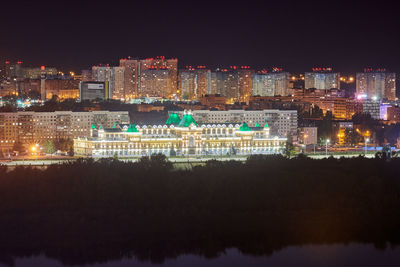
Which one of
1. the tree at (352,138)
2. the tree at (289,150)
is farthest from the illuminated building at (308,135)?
the tree at (289,150)

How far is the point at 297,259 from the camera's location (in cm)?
1627

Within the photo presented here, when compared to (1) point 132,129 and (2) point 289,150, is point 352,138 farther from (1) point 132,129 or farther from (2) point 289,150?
(1) point 132,129

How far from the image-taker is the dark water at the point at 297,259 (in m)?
15.9

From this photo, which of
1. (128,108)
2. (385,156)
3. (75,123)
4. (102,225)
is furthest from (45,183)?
(128,108)

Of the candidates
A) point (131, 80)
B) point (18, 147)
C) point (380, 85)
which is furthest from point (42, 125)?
point (380, 85)

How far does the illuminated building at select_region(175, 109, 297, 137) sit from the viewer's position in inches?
1236

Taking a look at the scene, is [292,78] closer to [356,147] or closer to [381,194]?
[356,147]

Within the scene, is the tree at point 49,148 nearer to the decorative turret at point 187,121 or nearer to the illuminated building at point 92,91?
the decorative turret at point 187,121

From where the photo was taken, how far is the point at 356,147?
2886 cm

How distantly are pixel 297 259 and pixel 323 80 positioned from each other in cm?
3278

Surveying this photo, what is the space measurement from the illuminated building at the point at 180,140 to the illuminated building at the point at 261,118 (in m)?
3.42

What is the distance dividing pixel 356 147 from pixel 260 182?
9.80m

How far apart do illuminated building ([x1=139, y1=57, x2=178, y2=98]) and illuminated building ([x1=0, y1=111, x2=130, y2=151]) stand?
1448cm

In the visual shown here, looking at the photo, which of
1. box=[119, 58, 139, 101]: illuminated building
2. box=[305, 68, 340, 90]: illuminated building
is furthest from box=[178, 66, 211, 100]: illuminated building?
box=[305, 68, 340, 90]: illuminated building
